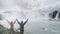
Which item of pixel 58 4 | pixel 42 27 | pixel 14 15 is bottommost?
pixel 42 27

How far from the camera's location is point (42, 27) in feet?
10.2

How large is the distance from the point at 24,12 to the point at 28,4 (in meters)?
0.22

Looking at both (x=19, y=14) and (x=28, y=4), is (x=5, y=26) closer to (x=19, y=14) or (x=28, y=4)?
(x=19, y=14)

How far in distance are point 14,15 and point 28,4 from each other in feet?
1.42

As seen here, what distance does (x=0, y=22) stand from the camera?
3.28 m

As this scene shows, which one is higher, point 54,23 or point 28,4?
point 28,4

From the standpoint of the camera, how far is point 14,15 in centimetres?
323

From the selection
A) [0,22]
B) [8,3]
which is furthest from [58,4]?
[0,22]

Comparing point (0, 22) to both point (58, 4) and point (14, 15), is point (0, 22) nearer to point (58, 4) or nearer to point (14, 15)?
point (14, 15)

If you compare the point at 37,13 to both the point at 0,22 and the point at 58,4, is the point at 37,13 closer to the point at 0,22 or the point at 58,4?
the point at 58,4

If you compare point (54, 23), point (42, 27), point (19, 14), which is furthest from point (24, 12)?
point (54, 23)

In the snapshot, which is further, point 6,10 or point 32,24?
point 6,10

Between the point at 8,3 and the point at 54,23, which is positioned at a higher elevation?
the point at 8,3

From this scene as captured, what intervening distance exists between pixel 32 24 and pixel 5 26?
0.68 metres
